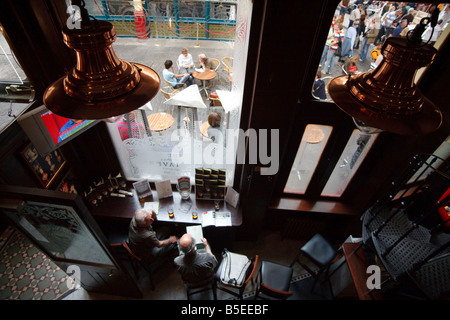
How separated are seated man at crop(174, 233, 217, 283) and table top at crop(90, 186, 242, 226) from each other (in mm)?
628

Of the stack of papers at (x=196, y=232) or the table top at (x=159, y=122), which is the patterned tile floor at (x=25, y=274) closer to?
the stack of papers at (x=196, y=232)

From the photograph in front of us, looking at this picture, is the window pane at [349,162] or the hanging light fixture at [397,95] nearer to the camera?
the hanging light fixture at [397,95]

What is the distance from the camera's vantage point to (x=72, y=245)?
10.6 ft

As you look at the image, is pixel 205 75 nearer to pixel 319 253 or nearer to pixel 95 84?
pixel 319 253

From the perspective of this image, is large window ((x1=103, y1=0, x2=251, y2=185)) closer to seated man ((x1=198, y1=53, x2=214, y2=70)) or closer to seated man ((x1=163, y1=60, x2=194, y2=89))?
seated man ((x1=163, y1=60, x2=194, y2=89))

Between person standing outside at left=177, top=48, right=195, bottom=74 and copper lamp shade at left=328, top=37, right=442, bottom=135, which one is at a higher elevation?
copper lamp shade at left=328, top=37, right=442, bottom=135

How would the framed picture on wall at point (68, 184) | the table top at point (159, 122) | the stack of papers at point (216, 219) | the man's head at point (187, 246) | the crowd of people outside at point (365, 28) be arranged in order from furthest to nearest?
the table top at point (159, 122), the stack of papers at point (216, 219), the framed picture on wall at point (68, 184), the man's head at point (187, 246), the crowd of people outside at point (365, 28)

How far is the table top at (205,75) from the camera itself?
23.7 feet

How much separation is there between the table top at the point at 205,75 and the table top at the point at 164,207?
398cm

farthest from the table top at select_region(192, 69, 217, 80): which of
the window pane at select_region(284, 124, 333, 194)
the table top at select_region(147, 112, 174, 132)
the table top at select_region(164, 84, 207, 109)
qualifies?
the window pane at select_region(284, 124, 333, 194)

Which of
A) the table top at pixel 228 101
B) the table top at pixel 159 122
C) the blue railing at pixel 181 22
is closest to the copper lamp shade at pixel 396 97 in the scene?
the table top at pixel 228 101

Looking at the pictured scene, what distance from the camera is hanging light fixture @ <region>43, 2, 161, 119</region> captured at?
1257 mm

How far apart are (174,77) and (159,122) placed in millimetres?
2082

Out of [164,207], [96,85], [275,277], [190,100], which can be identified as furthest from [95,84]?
[275,277]
